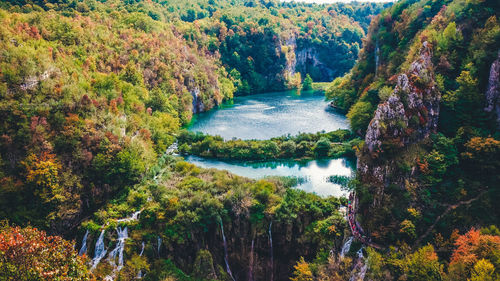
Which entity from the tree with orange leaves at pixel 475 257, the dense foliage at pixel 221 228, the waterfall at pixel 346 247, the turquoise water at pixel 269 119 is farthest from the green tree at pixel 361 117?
the tree with orange leaves at pixel 475 257

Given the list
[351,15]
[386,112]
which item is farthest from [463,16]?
[351,15]

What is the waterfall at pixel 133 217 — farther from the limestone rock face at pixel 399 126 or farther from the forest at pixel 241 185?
the limestone rock face at pixel 399 126

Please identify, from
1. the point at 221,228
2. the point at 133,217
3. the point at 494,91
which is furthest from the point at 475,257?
the point at 133,217

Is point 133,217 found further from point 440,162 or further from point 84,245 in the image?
point 440,162

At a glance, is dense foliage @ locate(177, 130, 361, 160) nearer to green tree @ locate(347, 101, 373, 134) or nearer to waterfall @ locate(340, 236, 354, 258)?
green tree @ locate(347, 101, 373, 134)

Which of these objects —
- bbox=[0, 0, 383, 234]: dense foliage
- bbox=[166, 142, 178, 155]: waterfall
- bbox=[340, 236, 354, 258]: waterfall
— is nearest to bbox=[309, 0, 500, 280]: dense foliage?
bbox=[340, 236, 354, 258]: waterfall

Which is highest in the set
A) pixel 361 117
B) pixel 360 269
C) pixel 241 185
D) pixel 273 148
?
pixel 361 117
